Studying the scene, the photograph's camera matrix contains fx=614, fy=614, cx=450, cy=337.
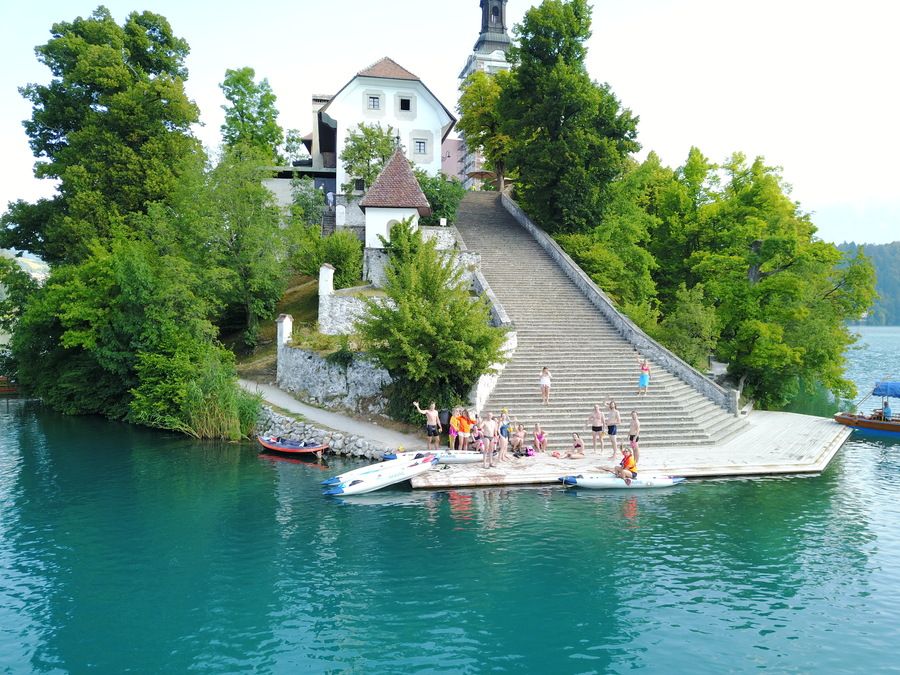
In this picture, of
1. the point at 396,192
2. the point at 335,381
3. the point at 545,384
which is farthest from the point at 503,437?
the point at 396,192

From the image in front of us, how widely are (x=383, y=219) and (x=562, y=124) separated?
13.2 meters

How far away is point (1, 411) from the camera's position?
36062 millimetres

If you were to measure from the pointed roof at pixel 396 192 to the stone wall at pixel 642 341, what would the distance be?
331 inches

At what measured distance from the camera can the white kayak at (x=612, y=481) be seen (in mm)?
19125

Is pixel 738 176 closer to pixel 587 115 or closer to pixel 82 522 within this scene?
pixel 587 115

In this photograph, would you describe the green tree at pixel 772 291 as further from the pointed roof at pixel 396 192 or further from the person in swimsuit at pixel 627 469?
the pointed roof at pixel 396 192

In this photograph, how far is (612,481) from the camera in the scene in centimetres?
1912

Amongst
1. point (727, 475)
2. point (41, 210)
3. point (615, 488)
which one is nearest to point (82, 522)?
point (615, 488)

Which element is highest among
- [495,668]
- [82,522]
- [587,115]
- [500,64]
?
[500,64]

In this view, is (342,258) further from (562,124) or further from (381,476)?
(381,476)


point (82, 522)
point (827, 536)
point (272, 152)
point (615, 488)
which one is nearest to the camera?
point (827, 536)

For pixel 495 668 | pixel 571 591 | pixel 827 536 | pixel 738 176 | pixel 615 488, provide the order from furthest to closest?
pixel 738 176, pixel 615 488, pixel 827 536, pixel 571 591, pixel 495 668

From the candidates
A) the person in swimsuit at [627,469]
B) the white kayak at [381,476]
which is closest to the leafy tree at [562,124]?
the person in swimsuit at [627,469]

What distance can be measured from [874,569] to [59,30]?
46011mm
